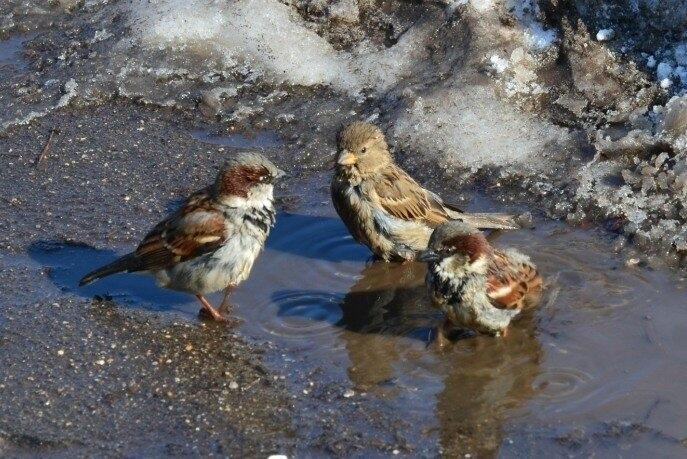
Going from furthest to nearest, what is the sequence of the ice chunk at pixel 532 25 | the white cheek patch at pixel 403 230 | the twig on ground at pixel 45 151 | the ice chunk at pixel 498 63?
the ice chunk at pixel 532 25
the ice chunk at pixel 498 63
the twig on ground at pixel 45 151
the white cheek patch at pixel 403 230

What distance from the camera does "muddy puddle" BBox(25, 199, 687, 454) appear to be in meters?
5.12

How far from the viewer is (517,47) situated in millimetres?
8203

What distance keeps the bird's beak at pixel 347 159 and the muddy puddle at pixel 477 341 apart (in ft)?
1.75

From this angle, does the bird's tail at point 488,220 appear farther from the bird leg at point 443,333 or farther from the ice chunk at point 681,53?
the ice chunk at point 681,53

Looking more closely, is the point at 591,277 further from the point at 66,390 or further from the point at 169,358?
the point at 66,390

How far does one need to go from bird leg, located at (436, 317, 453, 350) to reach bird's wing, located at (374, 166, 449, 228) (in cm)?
104

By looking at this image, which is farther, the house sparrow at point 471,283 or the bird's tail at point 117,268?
the bird's tail at point 117,268

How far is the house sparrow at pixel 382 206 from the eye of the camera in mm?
6820

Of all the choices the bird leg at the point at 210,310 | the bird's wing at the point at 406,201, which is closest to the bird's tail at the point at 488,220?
the bird's wing at the point at 406,201

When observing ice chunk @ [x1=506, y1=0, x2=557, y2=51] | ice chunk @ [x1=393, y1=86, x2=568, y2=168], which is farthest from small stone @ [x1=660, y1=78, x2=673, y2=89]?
ice chunk @ [x1=506, y1=0, x2=557, y2=51]

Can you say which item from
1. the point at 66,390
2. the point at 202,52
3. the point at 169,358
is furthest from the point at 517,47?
the point at 66,390

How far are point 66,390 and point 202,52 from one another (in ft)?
13.7

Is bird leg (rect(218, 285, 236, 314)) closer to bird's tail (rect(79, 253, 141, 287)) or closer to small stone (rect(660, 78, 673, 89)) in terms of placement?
bird's tail (rect(79, 253, 141, 287))

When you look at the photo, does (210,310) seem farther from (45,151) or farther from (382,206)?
(45,151)
